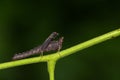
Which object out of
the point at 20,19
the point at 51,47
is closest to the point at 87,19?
the point at 20,19

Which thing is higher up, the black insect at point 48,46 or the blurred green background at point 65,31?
the blurred green background at point 65,31

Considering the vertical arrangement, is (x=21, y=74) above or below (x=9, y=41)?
below

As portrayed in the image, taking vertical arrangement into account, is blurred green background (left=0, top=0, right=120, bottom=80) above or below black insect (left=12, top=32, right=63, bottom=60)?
above

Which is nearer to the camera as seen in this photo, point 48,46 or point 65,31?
point 48,46

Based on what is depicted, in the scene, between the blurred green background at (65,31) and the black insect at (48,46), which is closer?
the black insect at (48,46)

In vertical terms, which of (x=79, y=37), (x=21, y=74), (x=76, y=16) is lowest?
(x=21, y=74)

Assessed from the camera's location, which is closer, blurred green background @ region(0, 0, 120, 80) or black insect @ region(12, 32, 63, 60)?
black insect @ region(12, 32, 63, 60)

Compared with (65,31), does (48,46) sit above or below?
below

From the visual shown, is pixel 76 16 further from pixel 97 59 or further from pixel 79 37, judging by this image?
pixel 97 59
